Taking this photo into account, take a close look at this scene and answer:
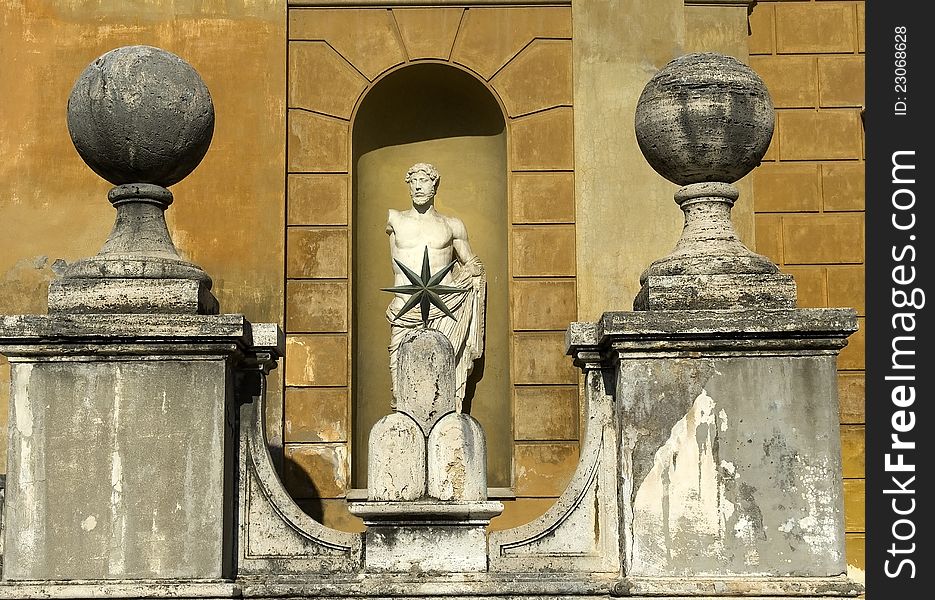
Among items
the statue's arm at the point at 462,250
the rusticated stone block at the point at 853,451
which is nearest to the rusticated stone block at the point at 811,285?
the rusticated stone block at the point at 853,451

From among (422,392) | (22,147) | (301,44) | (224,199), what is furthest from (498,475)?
(422,392)

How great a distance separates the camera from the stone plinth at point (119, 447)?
7.54 metres

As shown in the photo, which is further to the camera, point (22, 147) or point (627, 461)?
point (22, 147)

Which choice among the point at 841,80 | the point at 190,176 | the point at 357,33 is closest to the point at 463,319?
the point at 190,176

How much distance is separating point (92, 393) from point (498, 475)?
6.50 meters

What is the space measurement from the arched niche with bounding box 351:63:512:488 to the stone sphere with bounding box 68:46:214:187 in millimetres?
5918

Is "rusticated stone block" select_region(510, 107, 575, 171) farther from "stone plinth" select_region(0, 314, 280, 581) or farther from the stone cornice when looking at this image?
"stone plinth" select_region(0, 314, 280, 581)

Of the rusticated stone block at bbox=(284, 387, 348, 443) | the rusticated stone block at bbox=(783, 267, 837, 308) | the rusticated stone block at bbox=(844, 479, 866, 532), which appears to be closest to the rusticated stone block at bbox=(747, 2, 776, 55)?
the rusticated stone block at bbox=(783, 267, 837, 308)

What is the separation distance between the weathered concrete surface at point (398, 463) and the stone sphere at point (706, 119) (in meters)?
2.01

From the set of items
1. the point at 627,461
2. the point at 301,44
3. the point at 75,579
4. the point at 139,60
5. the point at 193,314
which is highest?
the point at 301,44

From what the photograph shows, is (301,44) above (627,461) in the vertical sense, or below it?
above

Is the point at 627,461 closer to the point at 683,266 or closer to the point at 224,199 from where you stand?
the point at 683,266

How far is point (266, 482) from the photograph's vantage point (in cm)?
797

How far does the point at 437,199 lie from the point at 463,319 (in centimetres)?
173
